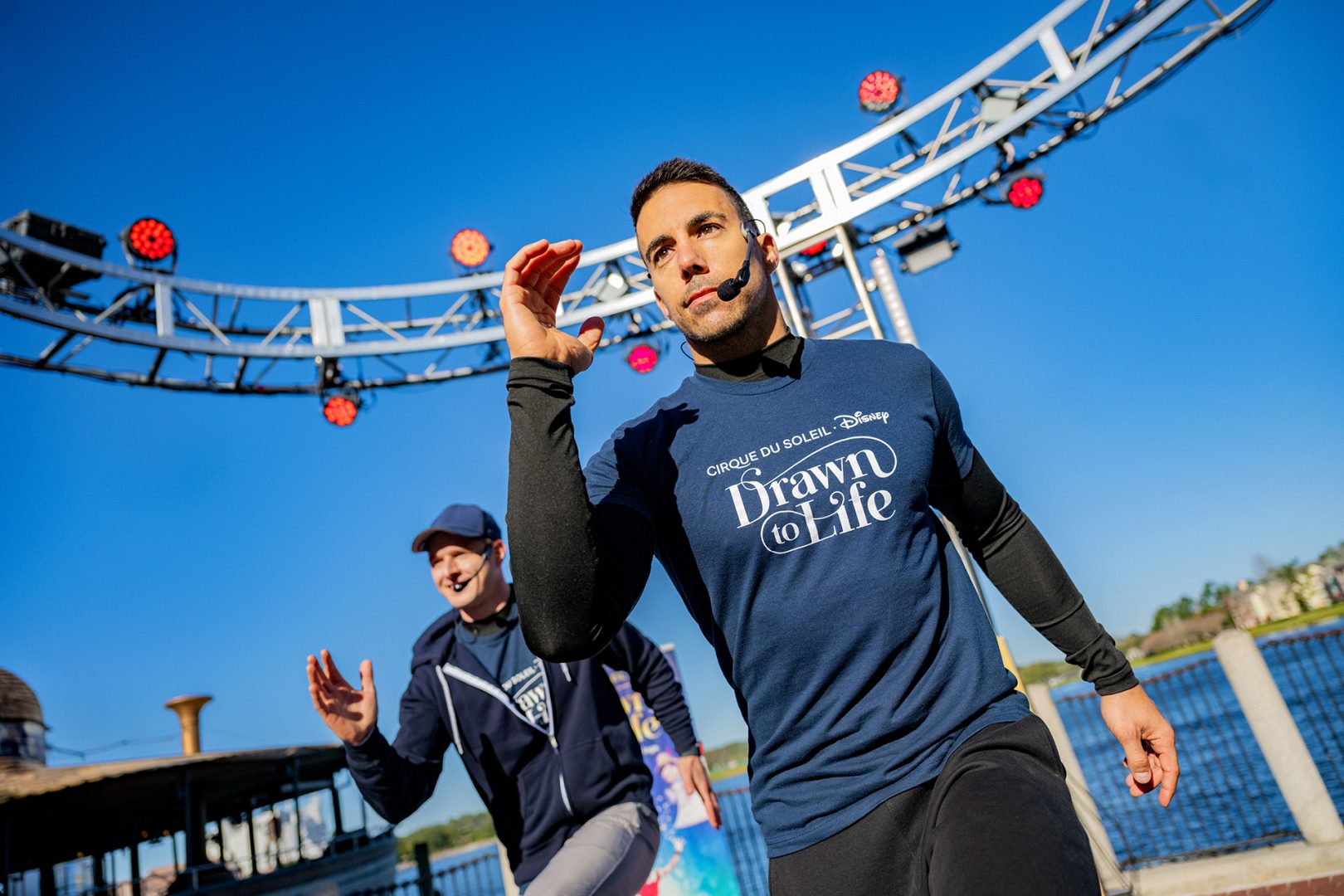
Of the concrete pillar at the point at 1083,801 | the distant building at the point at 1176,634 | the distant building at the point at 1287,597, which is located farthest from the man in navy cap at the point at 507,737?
the distant building at the point at 1176,634

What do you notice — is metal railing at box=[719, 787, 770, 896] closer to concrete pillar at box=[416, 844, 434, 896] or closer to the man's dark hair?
concrete pillar at box=[416, 844, 434, 896]

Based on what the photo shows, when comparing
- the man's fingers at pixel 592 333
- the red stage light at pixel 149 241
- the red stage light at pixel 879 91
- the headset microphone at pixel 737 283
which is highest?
the red stage light at pixel 149 241

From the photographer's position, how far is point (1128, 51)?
7.32m

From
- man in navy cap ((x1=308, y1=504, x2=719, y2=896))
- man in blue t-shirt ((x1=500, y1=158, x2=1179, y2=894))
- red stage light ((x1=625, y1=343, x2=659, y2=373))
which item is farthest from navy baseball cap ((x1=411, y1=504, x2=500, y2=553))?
red stage light ((x1=625, y1=343, x2=659, y2=373))

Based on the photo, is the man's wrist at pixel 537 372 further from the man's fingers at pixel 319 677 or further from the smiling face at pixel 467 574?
the smiling face at pixel 467 574

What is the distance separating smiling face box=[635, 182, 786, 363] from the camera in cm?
190

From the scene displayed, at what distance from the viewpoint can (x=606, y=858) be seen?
3135 millimetres

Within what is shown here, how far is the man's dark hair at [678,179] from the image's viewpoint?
6.70 ft

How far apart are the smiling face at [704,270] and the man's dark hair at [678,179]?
2 cm

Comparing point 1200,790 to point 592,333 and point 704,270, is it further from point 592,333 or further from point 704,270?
point 592,333

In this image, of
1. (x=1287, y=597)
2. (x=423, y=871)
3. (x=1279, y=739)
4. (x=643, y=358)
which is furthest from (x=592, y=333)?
(x=1287, y=597)

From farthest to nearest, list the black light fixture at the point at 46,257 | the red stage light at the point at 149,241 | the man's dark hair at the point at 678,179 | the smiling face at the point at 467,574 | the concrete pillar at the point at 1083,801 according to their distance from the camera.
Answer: the red stage light at the point at 149,241, the black light fixture at the point at 46,257, the concrete pillar at the point at 1083,801, the smiling face at the point at 467,574, the man's dark hair at the point at 678,179

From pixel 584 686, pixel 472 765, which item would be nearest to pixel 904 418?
pixel 584 686

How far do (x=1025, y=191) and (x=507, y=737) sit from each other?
7.34 metres
